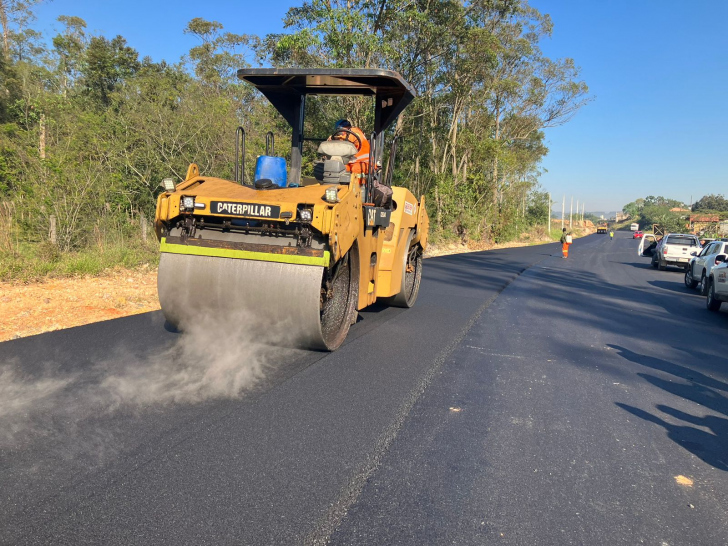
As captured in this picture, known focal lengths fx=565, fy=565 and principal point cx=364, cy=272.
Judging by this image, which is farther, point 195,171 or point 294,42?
point 294,42

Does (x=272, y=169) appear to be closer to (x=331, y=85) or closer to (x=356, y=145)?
(x=356, y=145)

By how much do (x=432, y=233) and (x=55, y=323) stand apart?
76.6 feet

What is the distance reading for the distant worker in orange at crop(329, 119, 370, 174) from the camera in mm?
6406

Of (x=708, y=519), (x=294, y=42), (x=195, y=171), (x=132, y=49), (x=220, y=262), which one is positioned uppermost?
(x=132, y=49)

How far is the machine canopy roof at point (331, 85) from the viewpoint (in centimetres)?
594

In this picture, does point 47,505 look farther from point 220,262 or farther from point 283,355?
point 283,355

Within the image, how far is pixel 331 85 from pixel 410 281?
3.27 meters

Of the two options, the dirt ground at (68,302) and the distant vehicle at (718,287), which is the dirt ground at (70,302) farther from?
the distant vehicle at (718,287)

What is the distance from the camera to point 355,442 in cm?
346

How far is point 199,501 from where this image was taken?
2691 millimetres

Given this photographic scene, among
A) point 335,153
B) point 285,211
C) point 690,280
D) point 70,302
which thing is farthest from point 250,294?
point 690,280

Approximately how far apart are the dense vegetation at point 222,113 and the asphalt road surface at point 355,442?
542cm

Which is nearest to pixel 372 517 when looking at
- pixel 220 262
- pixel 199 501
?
pixel 199 501

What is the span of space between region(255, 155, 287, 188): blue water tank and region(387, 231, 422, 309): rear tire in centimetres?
255
